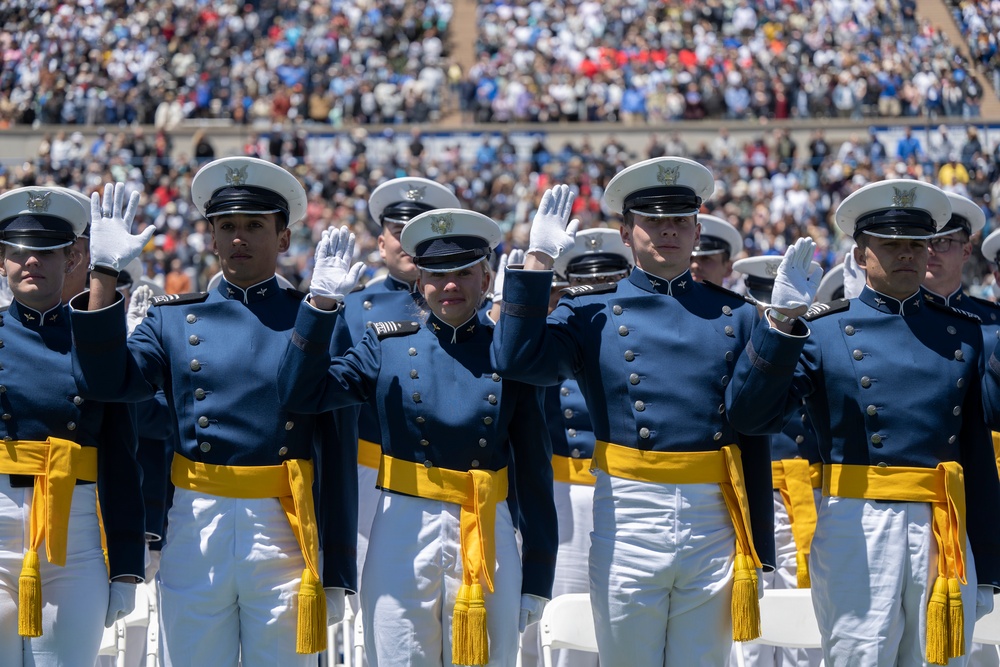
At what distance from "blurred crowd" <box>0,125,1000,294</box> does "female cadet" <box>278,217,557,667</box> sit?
1510 centimetres

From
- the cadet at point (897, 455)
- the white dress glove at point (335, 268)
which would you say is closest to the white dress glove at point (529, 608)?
the cadet at point (897, 455)

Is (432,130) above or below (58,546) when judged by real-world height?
above

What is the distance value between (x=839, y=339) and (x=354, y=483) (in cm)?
190

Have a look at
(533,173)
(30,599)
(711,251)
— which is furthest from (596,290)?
(533,173)

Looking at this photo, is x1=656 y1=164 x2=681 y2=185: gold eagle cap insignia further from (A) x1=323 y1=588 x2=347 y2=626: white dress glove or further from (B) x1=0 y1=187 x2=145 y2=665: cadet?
(B) x1=0 y1=187 x2=145 y2=665: cadet

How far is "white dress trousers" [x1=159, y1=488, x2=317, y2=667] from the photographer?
15.3 feet

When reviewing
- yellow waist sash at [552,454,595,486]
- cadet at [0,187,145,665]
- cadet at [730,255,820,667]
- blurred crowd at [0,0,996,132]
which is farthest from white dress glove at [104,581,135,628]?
blurred crowd at [0,0,996,132]

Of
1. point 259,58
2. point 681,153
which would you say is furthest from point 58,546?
point 259,58

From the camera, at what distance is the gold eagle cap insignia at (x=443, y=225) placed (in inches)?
199

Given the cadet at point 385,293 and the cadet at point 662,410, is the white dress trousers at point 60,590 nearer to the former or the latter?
the cadet at point 385,293

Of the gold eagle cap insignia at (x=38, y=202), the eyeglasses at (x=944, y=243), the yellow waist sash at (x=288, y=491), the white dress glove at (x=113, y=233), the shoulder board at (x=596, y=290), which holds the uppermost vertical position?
the eyeglasses at (x=944, y=243)

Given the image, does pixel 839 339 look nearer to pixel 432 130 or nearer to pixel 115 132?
pixel 432 130

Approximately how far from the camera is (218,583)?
4648 mm

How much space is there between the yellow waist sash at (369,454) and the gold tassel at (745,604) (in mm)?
1970
